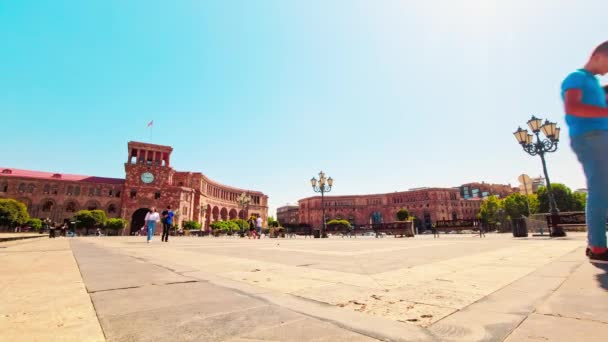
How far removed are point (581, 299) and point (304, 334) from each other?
160 centimetres

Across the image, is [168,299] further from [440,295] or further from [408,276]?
[408,276]

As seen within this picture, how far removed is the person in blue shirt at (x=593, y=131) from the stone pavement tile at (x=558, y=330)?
7.15 ft

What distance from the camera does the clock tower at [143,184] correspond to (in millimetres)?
47625

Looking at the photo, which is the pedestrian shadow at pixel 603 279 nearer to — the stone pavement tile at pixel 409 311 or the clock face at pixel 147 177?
the stone pavement tile at pixel 409 311

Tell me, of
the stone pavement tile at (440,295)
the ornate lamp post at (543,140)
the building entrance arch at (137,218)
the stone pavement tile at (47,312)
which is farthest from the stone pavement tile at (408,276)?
the building entrance arch at (137,218)

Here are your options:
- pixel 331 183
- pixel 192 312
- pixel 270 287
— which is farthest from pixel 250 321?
pixel 331 183

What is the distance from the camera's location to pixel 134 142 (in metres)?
50.2

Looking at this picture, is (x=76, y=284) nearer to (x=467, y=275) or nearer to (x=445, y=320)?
(x=445, y=320)

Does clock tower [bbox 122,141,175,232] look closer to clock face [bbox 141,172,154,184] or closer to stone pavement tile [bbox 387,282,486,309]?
clock face [bbox 141,172,154,184]

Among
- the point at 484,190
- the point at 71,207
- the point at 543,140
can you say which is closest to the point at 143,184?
the point at 71,207

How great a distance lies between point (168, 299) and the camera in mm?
1712

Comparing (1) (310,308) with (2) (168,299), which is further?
(2) (168,299)

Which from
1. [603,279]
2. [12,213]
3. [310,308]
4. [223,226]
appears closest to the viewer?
[310,308]

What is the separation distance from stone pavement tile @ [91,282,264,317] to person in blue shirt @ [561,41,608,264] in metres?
3.24
